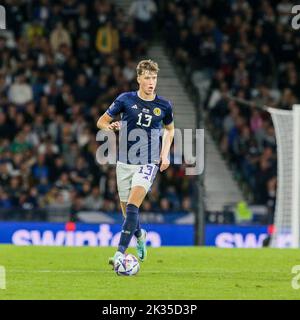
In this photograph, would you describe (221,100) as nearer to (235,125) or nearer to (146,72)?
(235,125)

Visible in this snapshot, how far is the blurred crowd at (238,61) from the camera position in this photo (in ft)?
84.2

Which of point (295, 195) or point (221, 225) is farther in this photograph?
point (221, 225)

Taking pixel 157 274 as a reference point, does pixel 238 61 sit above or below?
above

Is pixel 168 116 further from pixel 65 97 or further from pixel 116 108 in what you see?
pixel 65 97

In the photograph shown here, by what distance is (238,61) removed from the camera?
27.3m

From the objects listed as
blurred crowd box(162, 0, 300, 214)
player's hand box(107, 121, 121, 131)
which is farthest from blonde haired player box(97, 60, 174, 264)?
blurred crowd box(162, 0, 300, 214)

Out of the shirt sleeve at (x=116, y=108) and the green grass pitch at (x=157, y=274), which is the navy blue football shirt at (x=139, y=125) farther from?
the green grass pitch at (x=157, y=274)

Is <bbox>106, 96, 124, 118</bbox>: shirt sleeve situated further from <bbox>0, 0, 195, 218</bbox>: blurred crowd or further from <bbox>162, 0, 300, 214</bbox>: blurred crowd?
<bbox>162, 0, 300, 214</bbox>: blurred crowd

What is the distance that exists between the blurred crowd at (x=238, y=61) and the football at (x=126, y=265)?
41.1ft

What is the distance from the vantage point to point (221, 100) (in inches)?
1022

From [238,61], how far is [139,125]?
1453 cm

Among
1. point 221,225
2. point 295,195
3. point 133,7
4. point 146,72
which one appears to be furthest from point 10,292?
point 133,7

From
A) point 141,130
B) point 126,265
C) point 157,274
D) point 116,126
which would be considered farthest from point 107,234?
point 116,126
